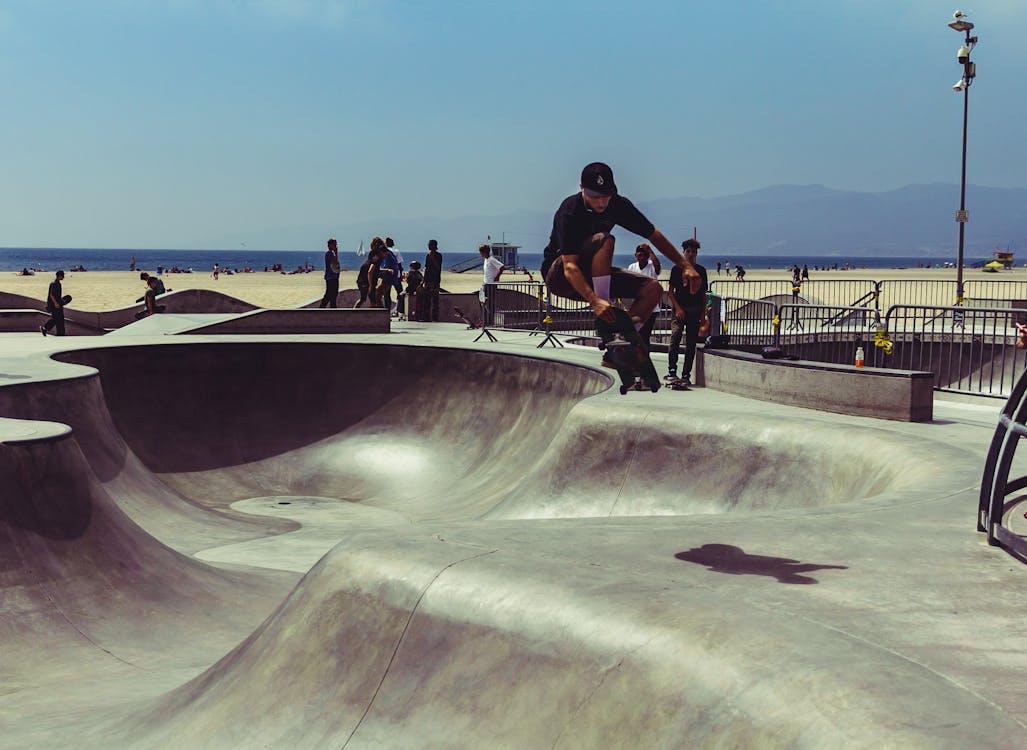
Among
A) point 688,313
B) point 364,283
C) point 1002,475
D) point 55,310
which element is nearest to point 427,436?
point 688,313

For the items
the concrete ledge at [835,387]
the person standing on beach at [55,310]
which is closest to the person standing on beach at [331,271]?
the person standing on beach at [55,310]

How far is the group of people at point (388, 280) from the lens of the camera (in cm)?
2611

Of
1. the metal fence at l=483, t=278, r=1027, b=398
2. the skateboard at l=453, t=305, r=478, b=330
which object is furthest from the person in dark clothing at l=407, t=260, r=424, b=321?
the metal fence at l=483, t=278, r=1027, b=398

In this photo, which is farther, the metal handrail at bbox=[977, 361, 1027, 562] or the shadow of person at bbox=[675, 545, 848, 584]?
the metal handrail at bbox=[977, 361, 1027, 562]

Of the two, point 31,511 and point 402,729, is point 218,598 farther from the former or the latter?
point 402,729

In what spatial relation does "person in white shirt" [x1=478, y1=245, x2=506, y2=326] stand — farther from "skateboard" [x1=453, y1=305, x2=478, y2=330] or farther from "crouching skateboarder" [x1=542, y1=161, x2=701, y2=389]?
"crouching skateboarder" [x1=542, y1=161, x2=701, y2=389]

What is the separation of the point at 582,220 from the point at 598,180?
22 cm

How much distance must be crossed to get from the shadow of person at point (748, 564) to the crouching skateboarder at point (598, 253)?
52.7 inches

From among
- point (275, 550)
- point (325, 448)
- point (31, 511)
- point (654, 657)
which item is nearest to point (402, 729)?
point (654, 657)

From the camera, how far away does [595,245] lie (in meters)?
5.61

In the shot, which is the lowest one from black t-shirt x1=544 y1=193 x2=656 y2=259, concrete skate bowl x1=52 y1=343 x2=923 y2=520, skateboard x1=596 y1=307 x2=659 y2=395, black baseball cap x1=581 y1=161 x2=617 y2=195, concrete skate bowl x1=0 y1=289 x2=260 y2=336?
concrete skate bowl x1=52 y1=343 x2=923 y2=520

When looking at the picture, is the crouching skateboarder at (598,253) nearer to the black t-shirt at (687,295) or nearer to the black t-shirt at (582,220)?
the black t-shirt at (582,220)

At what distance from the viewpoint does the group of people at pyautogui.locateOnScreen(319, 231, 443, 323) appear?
2611 cm

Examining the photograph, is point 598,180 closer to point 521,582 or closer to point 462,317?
point 521,582
